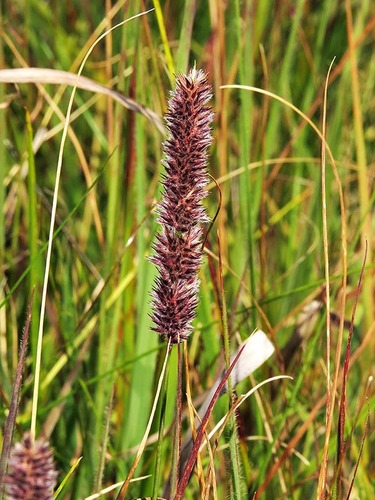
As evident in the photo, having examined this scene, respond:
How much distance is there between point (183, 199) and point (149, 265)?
2.22 feet

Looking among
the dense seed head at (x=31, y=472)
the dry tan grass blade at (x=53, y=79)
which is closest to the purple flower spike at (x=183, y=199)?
the dense seed head at (x=31, y=472)

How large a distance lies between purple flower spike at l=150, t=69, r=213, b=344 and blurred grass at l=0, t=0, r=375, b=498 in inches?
13.2

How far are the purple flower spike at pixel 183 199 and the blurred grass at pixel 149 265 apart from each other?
34cm

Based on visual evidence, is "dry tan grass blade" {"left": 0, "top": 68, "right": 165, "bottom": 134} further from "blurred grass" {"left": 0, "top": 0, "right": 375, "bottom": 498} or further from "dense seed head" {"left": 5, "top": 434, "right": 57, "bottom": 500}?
"dense seed head" {"left": 5, "top": 434, "right": 57, "bottom": 500}

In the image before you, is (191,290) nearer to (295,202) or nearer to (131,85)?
(131,85)

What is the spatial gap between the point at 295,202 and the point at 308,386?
460mm

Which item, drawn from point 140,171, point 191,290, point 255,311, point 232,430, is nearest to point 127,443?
point 255,311

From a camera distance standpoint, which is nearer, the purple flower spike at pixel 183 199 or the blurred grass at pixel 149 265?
the purple flower spike at pixel 183 199

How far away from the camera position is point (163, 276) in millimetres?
775

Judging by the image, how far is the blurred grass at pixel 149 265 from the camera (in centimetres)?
136

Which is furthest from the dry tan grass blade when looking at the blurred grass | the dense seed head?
the dense seed head

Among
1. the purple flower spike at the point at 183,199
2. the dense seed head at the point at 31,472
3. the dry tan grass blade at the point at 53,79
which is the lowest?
the dense seed head at the point at 31,472

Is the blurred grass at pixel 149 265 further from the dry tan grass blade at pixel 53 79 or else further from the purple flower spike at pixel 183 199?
the purple flower spike at pixel 183 199

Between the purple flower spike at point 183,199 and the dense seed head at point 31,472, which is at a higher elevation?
the purple flower spike at point 183,199
